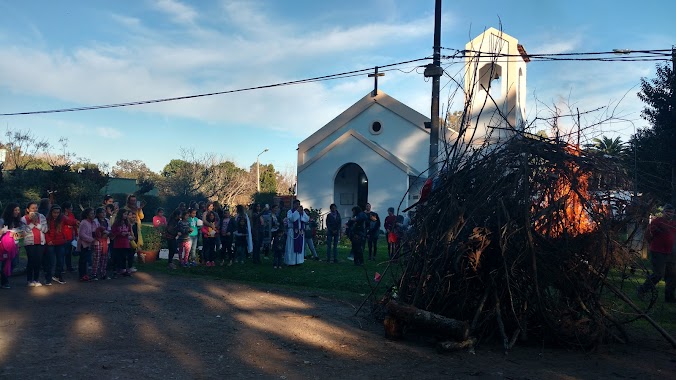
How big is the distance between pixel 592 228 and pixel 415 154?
2388 cm

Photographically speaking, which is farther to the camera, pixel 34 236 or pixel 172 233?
pixel 172 233

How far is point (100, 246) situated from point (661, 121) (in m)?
14.9

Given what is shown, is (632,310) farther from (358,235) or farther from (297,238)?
(297,238)

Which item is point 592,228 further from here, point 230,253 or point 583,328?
point 230,253

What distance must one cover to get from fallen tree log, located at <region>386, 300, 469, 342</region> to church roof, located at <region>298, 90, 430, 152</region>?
2391cm

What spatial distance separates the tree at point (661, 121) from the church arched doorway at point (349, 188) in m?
17.8

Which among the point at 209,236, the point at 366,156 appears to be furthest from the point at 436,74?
the point at 366,156

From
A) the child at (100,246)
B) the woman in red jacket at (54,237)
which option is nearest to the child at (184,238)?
the child at (100,246)

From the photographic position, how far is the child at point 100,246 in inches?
472

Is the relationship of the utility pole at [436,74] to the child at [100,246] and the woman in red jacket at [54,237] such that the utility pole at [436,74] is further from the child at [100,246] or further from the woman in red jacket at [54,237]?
the woman in red jacket at [54,237]

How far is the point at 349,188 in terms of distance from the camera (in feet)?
110

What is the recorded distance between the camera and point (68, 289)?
1095 centimetres

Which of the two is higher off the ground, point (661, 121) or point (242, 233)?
point (661, 121)

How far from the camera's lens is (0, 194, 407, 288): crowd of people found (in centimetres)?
1087
